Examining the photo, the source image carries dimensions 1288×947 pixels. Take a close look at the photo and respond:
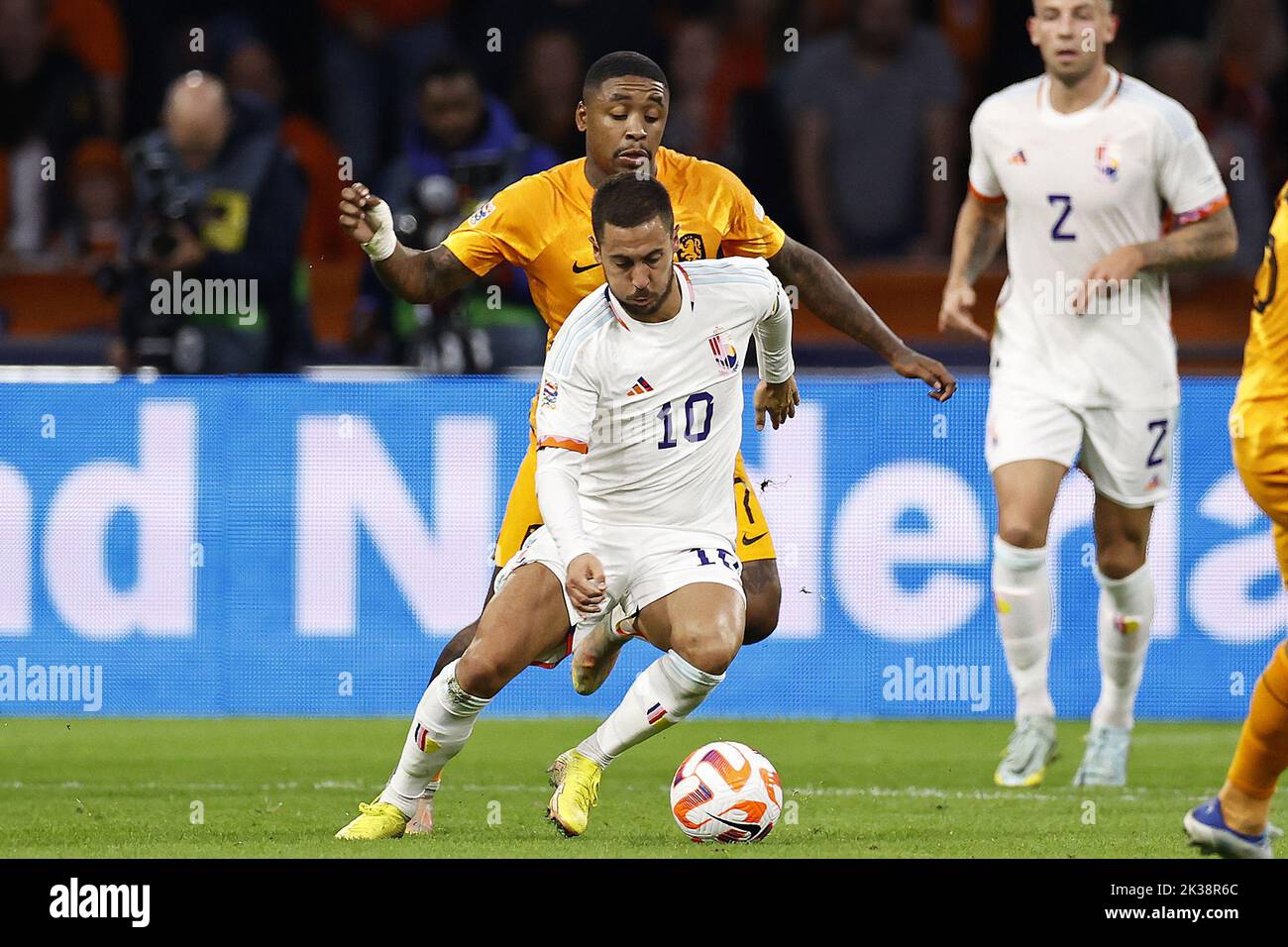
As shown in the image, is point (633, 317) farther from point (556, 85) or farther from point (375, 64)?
point (375, 64)

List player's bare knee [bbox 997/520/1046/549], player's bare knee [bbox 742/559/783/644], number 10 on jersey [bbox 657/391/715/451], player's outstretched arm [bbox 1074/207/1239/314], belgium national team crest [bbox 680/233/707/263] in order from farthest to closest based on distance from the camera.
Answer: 1. player's bare knee [bbox 997/520/1046/549]
2. player's outstretched arm [bbox 1074/207/1239/314]
3. player's bare knee [bbox 742/559/783/644]
4. belgium national team crest [bbox 680/233/707/263]
5. number 10 on jersey [bbox 657/391/715/451]

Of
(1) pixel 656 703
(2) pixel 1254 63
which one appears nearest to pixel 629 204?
(1) pixel 656 703

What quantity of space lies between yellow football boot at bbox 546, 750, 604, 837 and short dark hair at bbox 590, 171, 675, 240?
1424mm

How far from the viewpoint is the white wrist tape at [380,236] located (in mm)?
5867

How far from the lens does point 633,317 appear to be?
5961mm

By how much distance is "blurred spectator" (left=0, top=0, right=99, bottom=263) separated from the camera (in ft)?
40.0

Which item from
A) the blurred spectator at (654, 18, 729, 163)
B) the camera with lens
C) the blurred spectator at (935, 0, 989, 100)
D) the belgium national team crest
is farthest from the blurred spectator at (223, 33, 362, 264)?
the belgium national team crest

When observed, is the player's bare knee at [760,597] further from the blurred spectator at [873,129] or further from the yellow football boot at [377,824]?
the blurred spectator at [873,129]

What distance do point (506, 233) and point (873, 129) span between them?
231 inches

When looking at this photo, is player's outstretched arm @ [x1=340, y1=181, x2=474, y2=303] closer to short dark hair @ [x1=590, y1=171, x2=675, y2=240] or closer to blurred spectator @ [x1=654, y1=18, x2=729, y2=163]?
short dark hair @ [x1=590, y1=171, x2=675, y2=240]

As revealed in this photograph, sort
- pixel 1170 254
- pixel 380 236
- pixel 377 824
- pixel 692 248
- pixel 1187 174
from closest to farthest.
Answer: pixel 377 824
pixel 380 236
pixel 692 248
pixel 1170 254
pixel 1187 174

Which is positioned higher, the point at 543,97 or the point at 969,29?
the point at 969,29

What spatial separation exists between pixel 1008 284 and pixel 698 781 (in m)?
2.57

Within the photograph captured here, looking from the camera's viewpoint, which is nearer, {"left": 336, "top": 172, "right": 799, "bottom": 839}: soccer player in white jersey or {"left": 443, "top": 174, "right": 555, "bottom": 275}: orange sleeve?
A: {"left": 336, "top": 172, "right": 799, "bottom": 839}: soccer player in white jersey
